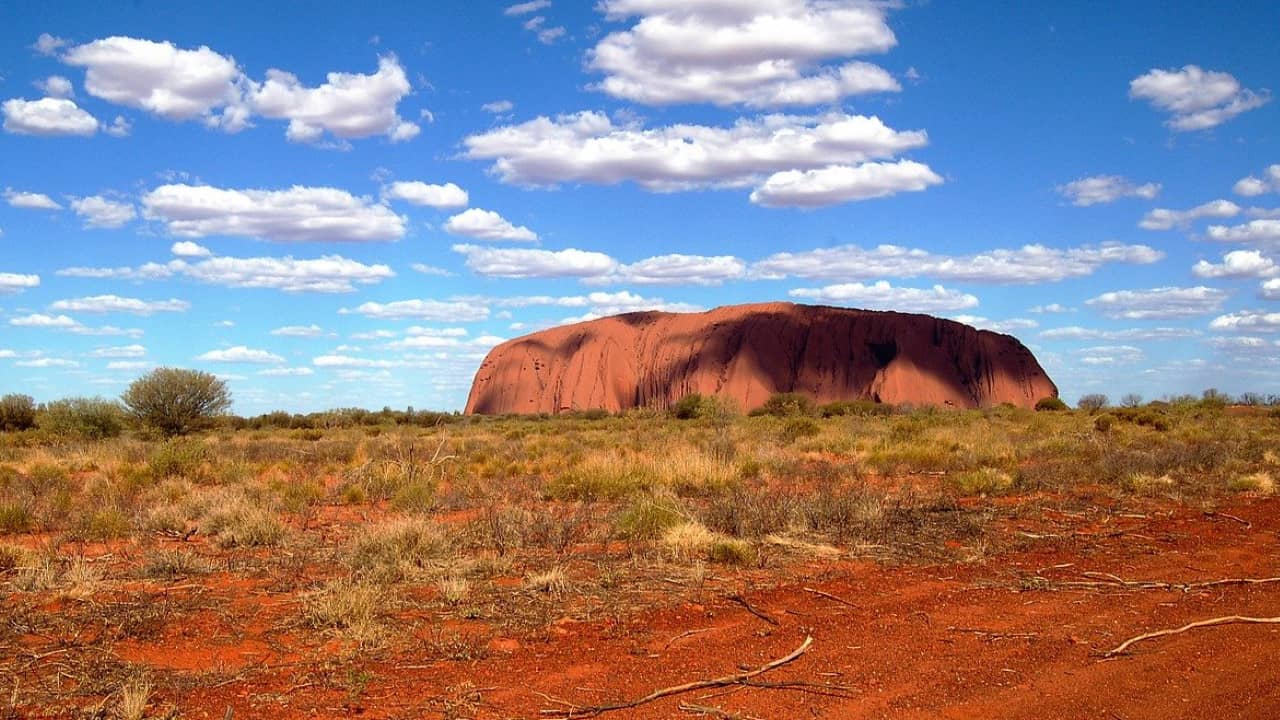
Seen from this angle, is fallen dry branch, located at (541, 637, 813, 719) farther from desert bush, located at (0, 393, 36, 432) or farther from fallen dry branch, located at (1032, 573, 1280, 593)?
desert bush, located at (0, 393, 36, 432)

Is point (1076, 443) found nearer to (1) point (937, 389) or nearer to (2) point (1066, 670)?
(2) point (1066, 670)

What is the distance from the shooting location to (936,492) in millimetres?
13656

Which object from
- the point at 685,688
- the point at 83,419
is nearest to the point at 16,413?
the point at 83,419

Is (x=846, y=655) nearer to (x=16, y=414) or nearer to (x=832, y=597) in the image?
(x=832, y=597)

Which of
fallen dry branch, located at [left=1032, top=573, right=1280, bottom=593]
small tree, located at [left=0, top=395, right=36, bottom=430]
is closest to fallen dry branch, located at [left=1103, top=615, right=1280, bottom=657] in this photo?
fallen dry branch, located at [left=1032, top=573, right=1280, bottom=593]

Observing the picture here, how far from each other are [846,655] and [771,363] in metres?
67.9

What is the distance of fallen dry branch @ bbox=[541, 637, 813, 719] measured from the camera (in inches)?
186

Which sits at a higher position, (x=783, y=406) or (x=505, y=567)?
(x=783, y=406)

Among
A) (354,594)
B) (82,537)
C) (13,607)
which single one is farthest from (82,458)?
(354,594)

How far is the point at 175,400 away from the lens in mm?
32031

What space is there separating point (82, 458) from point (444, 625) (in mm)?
17509

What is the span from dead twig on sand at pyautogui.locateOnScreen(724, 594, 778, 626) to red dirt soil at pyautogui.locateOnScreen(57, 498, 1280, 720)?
0.05 m

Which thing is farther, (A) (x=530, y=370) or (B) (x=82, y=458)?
(A) (x=530, y=370)

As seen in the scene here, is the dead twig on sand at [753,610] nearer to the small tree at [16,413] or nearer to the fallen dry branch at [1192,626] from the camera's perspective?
the fallen dry branch at [1192,626]
